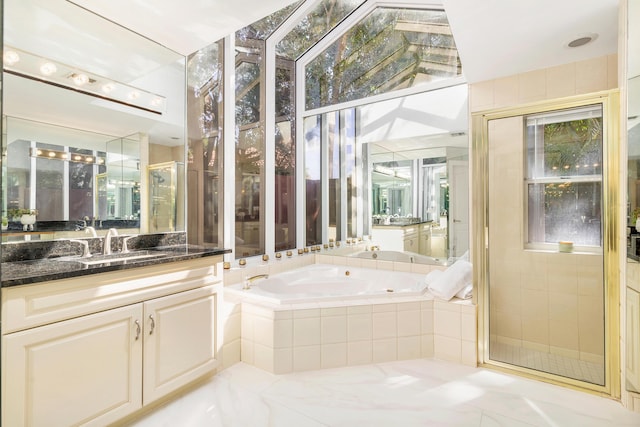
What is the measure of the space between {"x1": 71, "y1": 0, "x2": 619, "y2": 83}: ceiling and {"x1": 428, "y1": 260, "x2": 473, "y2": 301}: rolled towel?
157 centimetres

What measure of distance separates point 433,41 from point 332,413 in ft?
10.4

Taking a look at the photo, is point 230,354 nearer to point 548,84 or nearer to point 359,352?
point 359,352

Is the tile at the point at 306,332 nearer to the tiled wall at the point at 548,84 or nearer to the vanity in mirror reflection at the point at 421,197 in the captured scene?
the vanity in mirror reflection at the point at 421,197

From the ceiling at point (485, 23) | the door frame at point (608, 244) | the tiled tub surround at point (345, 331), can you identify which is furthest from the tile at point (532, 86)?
the tiled tub surround at point (345, 331)

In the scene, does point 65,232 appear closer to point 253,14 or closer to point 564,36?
point 253,14

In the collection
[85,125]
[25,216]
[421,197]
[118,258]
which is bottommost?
[118,258]

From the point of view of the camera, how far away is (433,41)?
3117 mm

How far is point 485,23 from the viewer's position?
1933 millimetres

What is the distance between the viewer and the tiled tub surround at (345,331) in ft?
7.68

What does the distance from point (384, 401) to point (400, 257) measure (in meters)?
1.68

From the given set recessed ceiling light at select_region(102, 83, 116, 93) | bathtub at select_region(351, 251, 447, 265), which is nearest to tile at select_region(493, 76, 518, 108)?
bathtub at select_region(351, 251, 447, 265)

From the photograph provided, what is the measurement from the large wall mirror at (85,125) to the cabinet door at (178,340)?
0.73 meters

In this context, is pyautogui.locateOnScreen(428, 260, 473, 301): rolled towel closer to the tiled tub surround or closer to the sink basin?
the tiled tub surround

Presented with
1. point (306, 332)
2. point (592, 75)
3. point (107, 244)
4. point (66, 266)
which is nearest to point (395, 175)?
point (592, 75)
